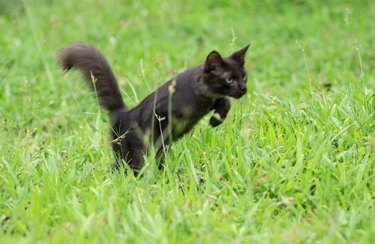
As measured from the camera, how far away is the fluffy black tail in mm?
4758

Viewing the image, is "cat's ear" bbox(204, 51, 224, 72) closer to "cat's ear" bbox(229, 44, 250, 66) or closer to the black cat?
the black cat

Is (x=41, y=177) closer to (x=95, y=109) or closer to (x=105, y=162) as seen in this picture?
(x=105, y=162)

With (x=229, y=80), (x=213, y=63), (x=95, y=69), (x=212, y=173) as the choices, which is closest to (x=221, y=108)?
(x=229, y=80)

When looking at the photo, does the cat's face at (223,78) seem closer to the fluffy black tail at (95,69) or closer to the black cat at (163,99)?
the black cat at (163,99)

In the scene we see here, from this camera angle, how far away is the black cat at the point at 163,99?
14.7ft

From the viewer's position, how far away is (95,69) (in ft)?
15.9

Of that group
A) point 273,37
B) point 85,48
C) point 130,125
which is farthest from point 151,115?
point 273,37

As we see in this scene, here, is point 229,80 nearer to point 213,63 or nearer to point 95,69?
point 213,63

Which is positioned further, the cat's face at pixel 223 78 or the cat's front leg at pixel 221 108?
the cat's front leg at pixel 221 108

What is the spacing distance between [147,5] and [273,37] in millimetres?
2113

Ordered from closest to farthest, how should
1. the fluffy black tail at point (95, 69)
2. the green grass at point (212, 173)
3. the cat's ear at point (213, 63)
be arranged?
the green grass at point (212, 173) < the cat's ear at point (213, 63) < the fluffy black tail at point (95, 69)

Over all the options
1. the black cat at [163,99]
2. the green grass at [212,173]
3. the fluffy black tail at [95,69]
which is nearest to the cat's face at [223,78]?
the black cat at [163,99]

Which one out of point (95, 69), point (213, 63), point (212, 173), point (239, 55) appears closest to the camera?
point (212, 173)

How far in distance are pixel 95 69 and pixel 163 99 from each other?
2.05 ft
